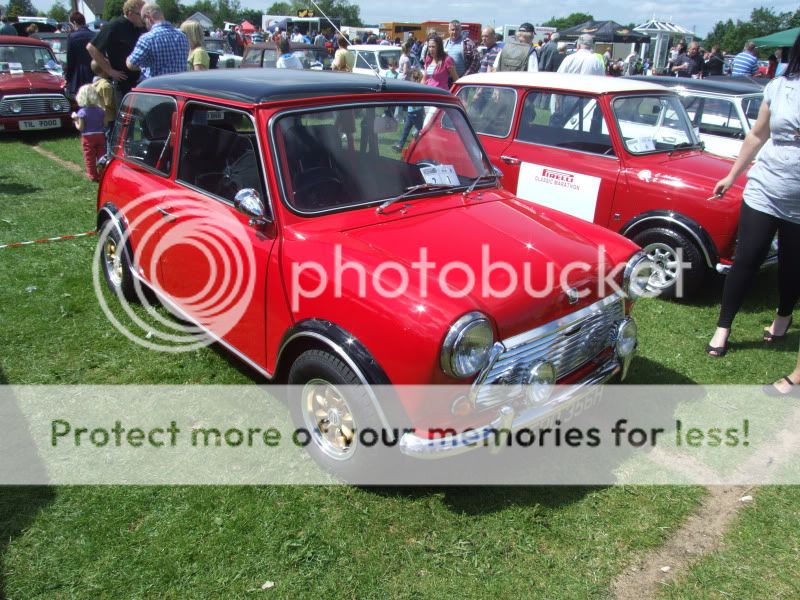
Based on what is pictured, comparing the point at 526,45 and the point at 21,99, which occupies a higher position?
the point at 526,45

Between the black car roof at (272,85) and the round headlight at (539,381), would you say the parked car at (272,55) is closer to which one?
the black car roof at (272,85)

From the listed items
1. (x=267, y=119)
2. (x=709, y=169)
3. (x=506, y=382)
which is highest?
(x=267, y=119)

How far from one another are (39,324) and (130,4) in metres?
5.11

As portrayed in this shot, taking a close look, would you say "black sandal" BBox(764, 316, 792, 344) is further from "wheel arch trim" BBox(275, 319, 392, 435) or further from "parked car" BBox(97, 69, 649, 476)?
"wheel arch trim" BBox(275, 319, 392, 435)

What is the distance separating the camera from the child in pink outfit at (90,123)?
7539mm

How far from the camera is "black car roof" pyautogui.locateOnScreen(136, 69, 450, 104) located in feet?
10.8

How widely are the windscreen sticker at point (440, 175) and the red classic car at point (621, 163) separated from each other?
94.6 inches

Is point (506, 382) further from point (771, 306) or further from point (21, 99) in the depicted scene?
point (21, 99)

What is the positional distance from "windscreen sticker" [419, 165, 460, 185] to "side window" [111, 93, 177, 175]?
1658 mm

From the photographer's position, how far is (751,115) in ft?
24.8

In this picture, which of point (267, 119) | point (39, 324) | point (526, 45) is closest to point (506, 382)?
point (267, 119)

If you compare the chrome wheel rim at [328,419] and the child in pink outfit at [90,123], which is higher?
the child in pink outfit at [90,123]

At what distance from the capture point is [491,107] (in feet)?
20.9

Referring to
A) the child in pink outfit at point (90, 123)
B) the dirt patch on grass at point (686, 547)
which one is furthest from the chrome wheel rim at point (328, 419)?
the child in pink outfit at point (90, 123)
